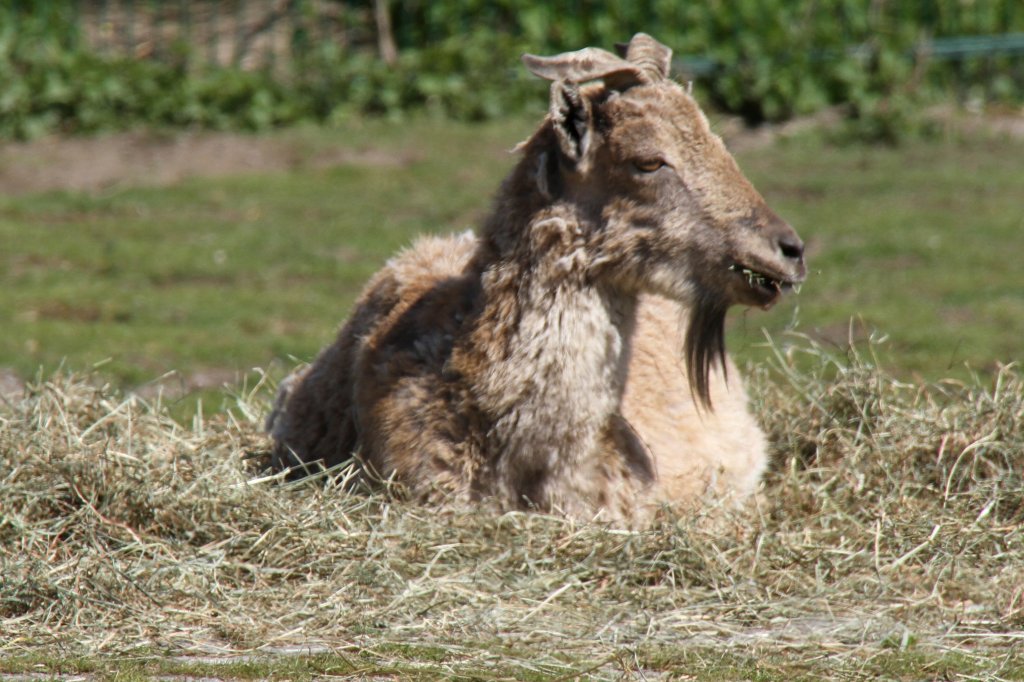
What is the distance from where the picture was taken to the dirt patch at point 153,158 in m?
13.4

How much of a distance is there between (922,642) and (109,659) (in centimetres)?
225

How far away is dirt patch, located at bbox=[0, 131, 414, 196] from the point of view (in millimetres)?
13414

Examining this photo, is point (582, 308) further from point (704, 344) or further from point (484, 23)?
point (484, 23)

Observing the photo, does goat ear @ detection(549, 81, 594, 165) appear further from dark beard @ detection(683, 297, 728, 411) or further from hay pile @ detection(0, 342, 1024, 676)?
hay pile @ detection(0, 342, 1024, 676)

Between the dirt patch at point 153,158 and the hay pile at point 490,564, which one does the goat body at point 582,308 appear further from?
the dirt patch at point 153,158

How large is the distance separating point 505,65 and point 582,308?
10.2 m

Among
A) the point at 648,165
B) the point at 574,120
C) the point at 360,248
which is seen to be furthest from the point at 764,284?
the point at 360,248

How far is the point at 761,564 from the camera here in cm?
506

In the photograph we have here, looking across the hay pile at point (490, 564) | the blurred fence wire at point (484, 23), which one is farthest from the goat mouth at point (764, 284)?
the blurred fence wire at point (484, 23)

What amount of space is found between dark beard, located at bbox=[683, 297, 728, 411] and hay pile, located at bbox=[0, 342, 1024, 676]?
461 mm

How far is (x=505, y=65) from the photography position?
49.0 feet

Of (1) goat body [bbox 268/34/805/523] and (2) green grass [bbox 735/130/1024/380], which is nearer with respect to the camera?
(1) goat body [bbox 268/34/805/523]

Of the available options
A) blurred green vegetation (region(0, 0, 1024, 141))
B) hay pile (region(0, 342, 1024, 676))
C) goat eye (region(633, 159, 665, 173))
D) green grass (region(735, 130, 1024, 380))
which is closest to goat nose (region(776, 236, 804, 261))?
goat eye (region(633, 159, 665, 173))

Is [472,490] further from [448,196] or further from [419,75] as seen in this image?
[419,75]
